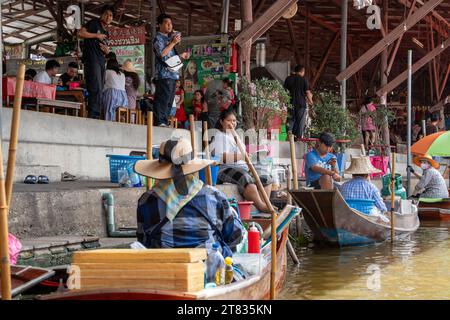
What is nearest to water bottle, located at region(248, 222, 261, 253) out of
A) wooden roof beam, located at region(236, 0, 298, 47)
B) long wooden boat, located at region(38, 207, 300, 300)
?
long wooden boat, located at region(38, 207, 300, 300)

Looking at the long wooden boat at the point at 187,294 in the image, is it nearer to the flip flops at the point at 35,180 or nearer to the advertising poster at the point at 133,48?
the flip flops at the point at 35,180

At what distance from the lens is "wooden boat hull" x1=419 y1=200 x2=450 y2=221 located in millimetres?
13609

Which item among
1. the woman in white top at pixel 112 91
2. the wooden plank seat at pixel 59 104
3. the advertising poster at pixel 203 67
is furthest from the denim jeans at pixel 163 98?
the advertising poster at pixel 203 67

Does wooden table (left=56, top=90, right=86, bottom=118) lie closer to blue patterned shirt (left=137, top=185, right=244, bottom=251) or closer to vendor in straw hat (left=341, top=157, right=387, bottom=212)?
vendor in straw hat (left=341, top=157, right=387, bottom=212)

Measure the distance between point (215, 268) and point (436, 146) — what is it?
10.2 m

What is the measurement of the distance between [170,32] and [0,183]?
6420mm

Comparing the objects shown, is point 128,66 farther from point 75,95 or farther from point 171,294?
point 171,294

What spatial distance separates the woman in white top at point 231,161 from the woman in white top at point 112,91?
8.53 feet

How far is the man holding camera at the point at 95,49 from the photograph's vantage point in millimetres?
9258

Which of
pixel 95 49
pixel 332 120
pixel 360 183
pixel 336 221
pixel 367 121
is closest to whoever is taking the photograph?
pixel 336 221

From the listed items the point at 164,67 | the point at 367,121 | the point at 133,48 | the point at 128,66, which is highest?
the point at 133,48

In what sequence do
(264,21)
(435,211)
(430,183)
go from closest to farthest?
(264,21) < (435,211) < (430,183)

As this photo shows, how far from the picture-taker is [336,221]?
29.9ft

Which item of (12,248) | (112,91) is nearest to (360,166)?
→ (112,91)
